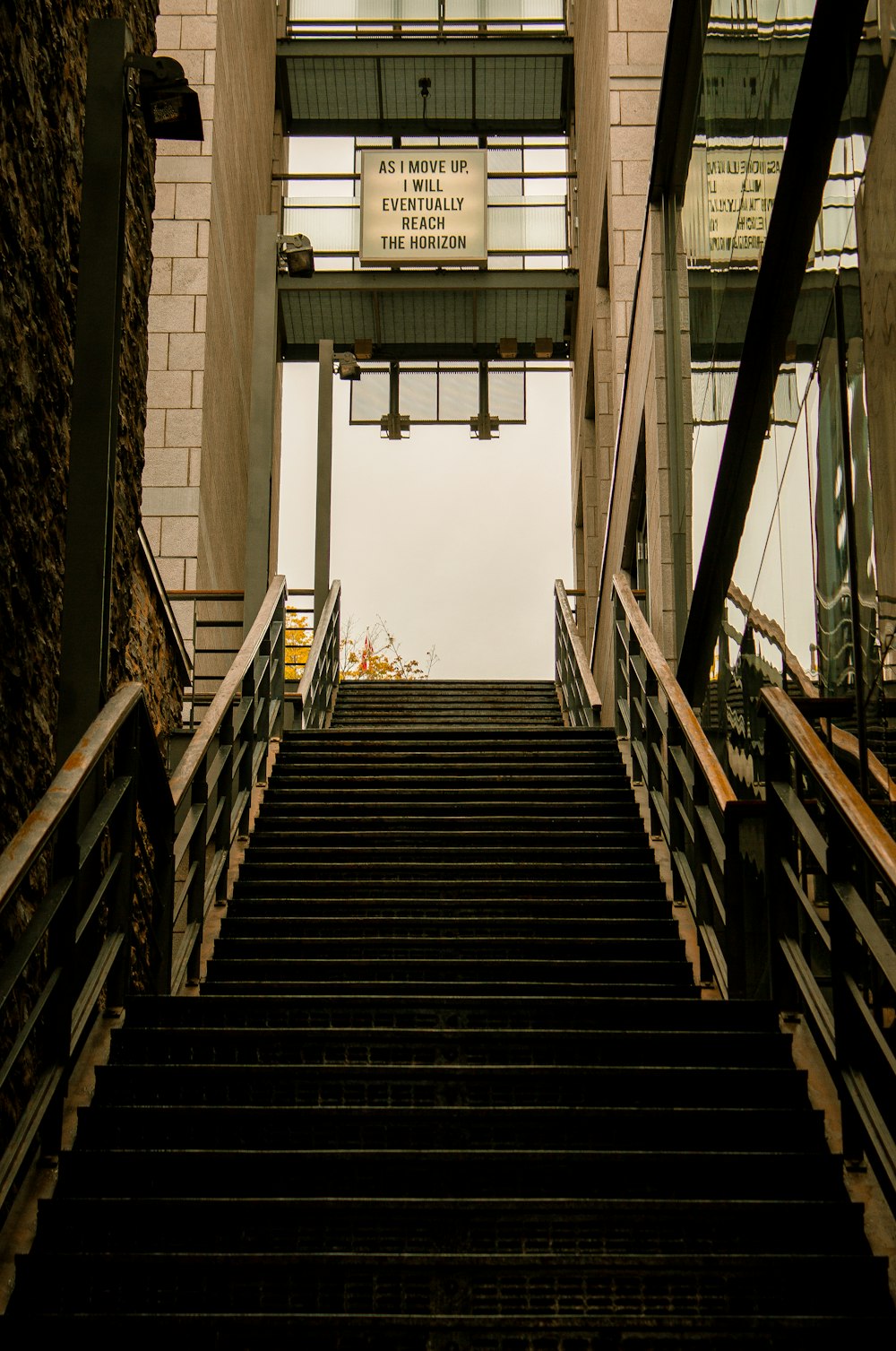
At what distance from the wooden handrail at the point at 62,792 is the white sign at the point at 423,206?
58.2 ft

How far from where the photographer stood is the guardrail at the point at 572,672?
1177 centimetres

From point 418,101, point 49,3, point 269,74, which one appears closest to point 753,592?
point 49,3

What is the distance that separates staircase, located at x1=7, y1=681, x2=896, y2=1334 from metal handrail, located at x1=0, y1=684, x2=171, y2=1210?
219 mm

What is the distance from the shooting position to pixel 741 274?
7867mm

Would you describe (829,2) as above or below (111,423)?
above

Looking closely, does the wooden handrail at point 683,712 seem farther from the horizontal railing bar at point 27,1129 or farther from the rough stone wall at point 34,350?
the horizontal railing bar at point 27,1129

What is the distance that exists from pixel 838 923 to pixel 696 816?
2089mm

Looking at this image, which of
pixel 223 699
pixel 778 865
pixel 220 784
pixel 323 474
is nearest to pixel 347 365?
pixel 323 474

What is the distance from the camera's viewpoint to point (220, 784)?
288 inches

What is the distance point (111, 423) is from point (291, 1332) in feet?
9.33

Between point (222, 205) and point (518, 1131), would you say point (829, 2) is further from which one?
point (222, 205)

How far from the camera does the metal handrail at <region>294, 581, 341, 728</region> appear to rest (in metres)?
11.9

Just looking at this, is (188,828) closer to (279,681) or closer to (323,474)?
(279,681)

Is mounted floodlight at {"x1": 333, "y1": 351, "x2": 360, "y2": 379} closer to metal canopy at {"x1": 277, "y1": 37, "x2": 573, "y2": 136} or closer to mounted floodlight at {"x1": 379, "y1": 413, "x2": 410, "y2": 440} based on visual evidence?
mounted floodlight at {"x1": 379, "y1": 413, "x2": 410, "y2": 440}
